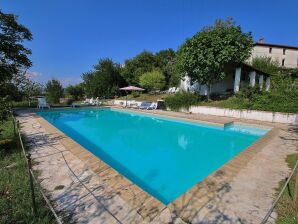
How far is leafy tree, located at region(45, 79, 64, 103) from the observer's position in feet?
69.8

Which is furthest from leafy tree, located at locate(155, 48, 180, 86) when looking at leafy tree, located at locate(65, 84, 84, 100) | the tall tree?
leafy tree, located at locate(65, 84, 84, 100)

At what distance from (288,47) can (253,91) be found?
25.1 m

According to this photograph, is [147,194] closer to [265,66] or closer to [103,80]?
[103,80]

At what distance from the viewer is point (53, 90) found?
2136 cm

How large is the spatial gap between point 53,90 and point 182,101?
14658 mm

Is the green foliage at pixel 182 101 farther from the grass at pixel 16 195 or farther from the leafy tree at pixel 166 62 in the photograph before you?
the grass at pixel 16 195

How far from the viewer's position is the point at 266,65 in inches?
935

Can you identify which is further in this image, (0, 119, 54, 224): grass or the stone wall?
the stone wall

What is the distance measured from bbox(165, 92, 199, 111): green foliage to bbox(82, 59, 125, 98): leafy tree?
12796 mm

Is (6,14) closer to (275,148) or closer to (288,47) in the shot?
(275,148)

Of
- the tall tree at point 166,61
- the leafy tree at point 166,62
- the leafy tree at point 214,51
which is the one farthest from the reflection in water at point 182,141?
the tall tree at point 166,61

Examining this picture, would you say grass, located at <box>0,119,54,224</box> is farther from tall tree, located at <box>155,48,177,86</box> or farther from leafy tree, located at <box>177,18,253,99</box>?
tall tree, located at <box>155,48,177,86</box>

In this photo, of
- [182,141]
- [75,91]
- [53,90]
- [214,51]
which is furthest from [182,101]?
[75,91]

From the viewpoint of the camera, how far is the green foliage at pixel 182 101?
16.0m
